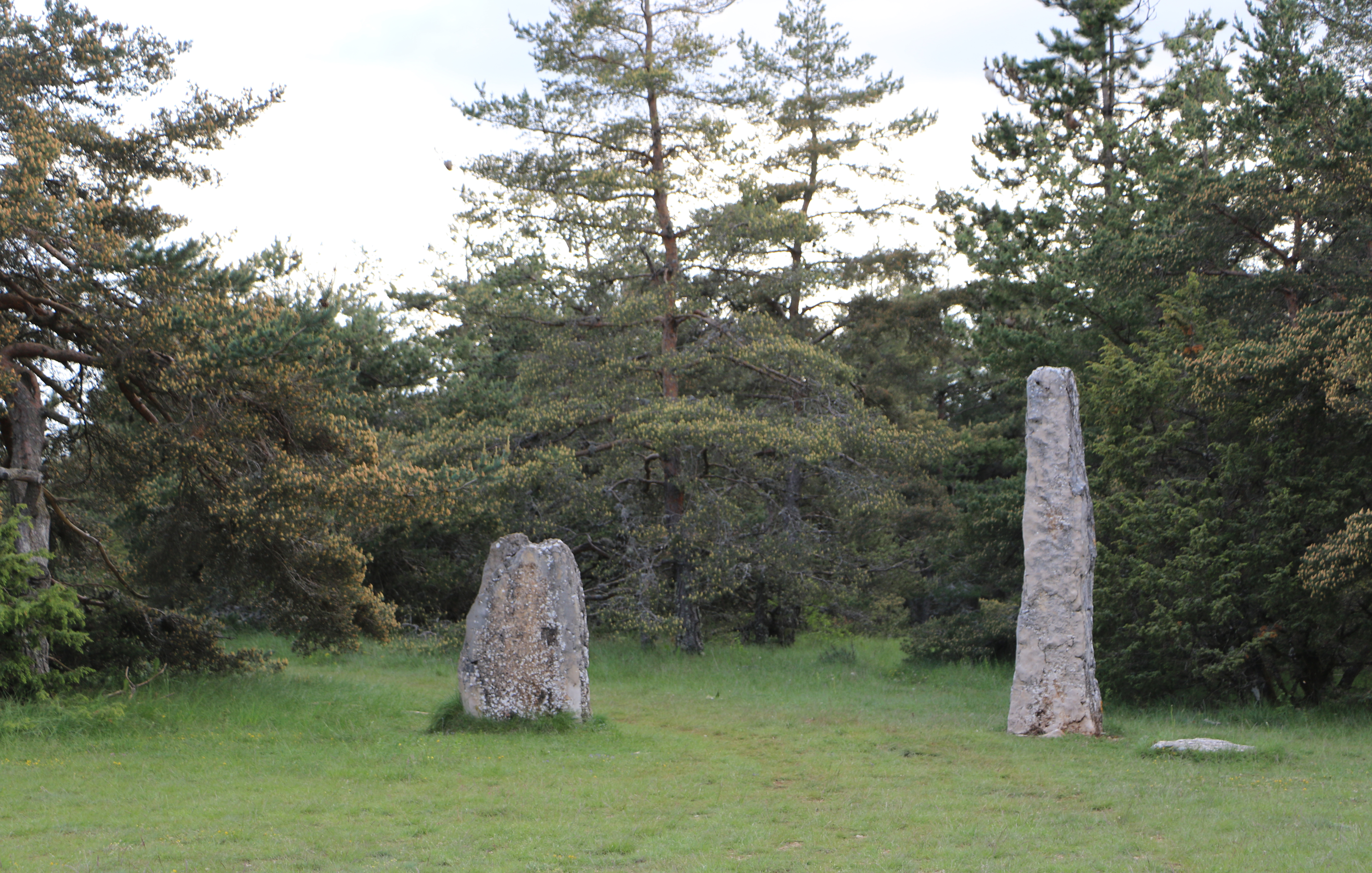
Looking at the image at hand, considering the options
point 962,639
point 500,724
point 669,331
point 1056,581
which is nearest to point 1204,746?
point 1056,581

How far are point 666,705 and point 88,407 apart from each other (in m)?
8.40

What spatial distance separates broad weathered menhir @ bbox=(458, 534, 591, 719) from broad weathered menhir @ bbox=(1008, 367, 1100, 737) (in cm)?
483

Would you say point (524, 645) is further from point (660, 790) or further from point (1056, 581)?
point (1056, 581)

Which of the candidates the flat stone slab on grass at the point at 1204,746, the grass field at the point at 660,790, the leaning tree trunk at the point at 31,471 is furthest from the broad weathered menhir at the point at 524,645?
the flat stone slab on grass at the point at 1204,746

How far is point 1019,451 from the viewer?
2028 centimetres

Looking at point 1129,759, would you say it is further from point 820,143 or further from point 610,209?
point 820,143

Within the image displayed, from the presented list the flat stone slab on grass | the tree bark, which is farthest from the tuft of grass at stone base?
the tree bark

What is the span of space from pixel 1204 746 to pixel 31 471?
12.3 m

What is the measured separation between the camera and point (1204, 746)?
384 inches

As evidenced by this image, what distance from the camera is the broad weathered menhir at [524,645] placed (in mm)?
11602

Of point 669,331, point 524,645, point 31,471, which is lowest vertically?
point 524,645

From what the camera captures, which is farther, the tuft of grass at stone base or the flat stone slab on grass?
the tuft of grass at stone base

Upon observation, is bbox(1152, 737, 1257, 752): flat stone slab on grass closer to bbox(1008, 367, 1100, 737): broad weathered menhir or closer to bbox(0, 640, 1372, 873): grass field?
bbox(0, 640, 1372, 873): grass field

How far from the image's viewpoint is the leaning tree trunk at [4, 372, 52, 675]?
38.0 feet
